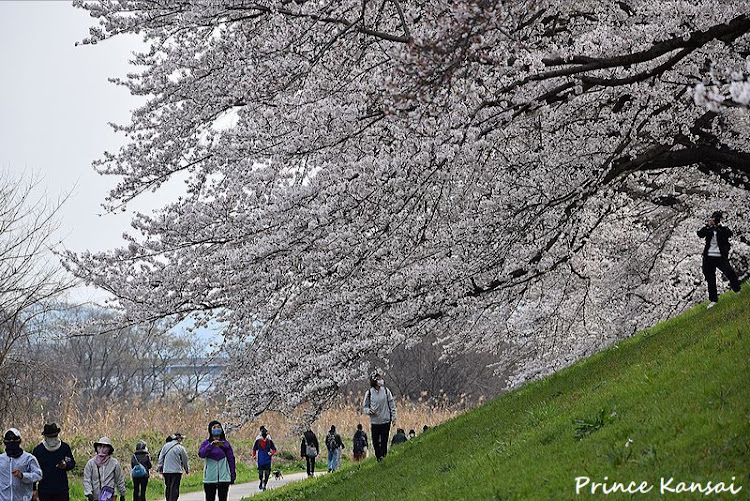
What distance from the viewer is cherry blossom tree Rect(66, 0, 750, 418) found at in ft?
32.4

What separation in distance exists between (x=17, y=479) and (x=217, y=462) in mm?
3797

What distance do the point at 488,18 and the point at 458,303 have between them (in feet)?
17.4

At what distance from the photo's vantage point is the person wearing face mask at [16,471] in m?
10.1

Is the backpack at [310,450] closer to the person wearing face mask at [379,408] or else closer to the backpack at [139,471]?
the backpack at [139,471]

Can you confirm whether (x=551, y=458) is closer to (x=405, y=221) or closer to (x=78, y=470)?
(x=405, y=221)

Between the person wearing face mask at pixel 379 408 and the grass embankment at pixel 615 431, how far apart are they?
0.82 meters

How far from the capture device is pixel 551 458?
25.6 ft

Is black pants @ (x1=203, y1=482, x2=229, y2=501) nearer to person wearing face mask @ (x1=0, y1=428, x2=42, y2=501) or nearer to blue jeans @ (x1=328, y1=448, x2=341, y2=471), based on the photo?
person wearing face mask @ (x1=0, y1=428, x2=42, y2=501)

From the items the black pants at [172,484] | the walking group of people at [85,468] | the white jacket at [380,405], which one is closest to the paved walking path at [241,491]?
the black pants at [172,484]

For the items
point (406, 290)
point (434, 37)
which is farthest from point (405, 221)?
point (434, 37)

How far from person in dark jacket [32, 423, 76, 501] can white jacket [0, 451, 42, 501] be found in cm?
70

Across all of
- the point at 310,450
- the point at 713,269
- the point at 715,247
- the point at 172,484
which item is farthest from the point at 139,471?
the point at 715,247

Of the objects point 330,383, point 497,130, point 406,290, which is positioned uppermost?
point 497,130

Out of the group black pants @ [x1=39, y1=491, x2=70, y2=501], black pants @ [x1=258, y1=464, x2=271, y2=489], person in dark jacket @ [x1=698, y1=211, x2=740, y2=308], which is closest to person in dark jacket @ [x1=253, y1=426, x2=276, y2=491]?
black pants @ [x1=258, y1=464, x2=271, y2=489]
